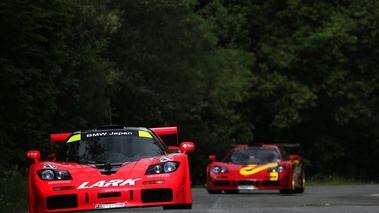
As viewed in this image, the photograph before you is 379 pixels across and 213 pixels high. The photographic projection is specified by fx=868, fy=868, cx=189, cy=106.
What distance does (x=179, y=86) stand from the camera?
46062 mm

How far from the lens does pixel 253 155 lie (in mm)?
23125

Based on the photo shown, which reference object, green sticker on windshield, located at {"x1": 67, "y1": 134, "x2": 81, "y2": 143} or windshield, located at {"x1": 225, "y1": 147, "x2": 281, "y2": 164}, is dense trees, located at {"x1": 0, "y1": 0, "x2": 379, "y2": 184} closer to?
windshield, located at {"x1": 225, "y1": 147, "x2": 281, "y2": 164}

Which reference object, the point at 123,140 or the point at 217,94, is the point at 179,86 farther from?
the point at 123,140

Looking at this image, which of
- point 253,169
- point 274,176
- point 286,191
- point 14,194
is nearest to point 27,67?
point 14,194

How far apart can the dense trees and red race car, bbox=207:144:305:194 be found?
12651mm

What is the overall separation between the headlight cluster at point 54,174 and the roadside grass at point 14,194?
176 inches

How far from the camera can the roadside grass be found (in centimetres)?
1610

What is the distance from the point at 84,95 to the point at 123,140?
24.6m

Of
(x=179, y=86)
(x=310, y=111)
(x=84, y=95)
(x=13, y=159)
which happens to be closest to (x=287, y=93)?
(x=310, y=111)

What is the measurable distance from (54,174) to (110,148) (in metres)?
1.16

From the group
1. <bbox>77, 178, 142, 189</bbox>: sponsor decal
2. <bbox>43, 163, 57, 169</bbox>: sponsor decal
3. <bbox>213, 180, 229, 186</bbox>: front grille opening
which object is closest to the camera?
<bbox>77, 178, 142, 189</bbox>: sponsor decal

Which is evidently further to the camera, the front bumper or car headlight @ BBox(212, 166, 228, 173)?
car headlight @ BBox(212, 166, 228, 173)

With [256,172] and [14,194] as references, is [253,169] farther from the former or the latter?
[14,194]

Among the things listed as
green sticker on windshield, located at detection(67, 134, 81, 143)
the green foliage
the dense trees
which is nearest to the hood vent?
green sticker on windshield, located at detection(67, 134, 81, 143)
